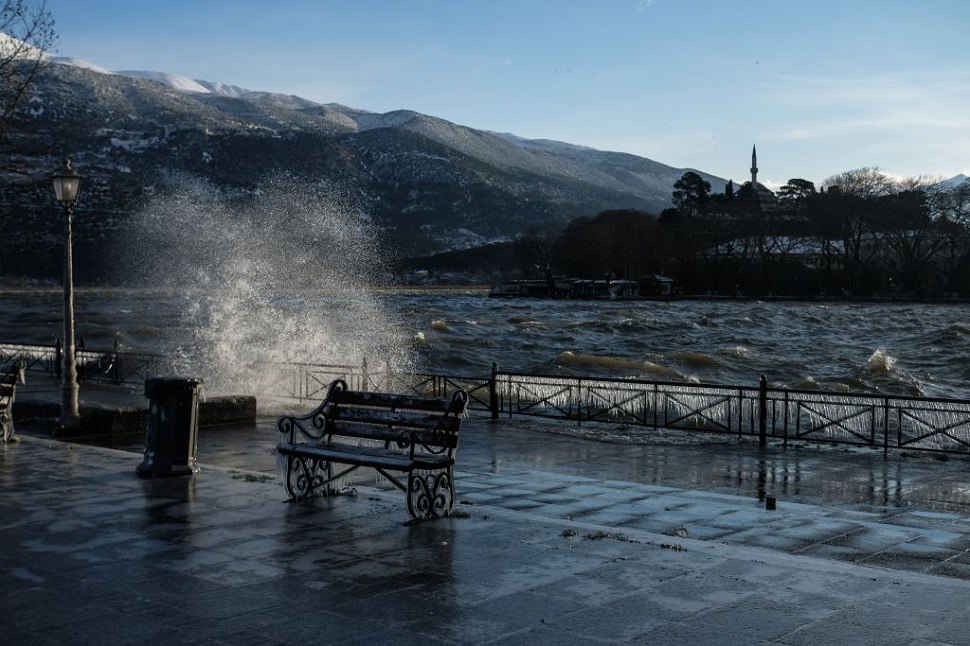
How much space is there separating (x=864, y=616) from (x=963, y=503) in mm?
7527

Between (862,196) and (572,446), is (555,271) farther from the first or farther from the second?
(572,446)

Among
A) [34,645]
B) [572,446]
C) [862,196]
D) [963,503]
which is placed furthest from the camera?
[862,196]

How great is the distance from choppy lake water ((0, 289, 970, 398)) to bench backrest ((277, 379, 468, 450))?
19.6m

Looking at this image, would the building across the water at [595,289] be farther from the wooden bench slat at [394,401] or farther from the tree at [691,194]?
the wooden bench slat at [394,401]

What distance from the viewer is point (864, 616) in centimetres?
609

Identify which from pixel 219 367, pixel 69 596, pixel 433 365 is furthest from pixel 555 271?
pixel 69 596

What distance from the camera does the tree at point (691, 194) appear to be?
16212 cm

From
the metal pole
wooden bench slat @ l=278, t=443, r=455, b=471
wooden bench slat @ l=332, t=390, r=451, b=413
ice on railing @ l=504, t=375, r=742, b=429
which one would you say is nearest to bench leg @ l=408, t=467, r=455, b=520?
wooden bench slat @ l=278, t=443, r=455, b=471

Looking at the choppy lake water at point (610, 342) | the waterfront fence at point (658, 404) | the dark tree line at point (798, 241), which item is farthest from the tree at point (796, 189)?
the waterfront fence at point (658, 404)

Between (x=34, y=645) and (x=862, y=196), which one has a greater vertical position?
(x=862, y=196)

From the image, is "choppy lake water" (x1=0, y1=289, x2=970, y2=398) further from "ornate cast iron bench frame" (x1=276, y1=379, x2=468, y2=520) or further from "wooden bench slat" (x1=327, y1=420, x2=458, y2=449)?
"wooden bench slat" (x1=327, y1=420, x2=458, y2=449)

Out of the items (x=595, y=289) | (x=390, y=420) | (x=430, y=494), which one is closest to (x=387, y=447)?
(x=390, y=420)

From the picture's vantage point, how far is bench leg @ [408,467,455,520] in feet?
29.4

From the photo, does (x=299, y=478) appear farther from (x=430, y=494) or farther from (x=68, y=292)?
(x=68, y=292)
